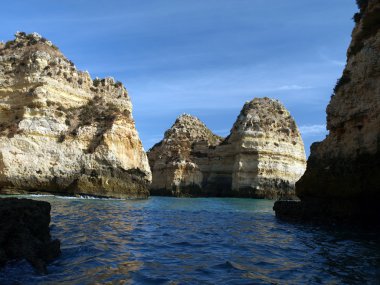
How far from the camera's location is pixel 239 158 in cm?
6381

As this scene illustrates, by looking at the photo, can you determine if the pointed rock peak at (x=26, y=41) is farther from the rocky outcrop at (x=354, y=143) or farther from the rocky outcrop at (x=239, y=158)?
the rocky outcrop at (x=354, y=143)

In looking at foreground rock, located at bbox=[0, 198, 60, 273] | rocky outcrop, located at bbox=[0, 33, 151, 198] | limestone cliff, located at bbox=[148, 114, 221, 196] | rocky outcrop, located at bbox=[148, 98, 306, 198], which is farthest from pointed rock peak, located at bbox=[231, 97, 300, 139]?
foreground rock, located at bbox=[0, 198, 60, 273]

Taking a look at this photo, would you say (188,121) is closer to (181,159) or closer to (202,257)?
(181,159)

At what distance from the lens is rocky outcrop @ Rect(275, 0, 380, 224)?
637 inches

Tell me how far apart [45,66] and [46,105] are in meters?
4.41

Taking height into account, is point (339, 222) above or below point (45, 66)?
below

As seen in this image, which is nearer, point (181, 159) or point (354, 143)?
point (354, 143)

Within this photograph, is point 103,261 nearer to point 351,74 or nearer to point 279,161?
point 351,74

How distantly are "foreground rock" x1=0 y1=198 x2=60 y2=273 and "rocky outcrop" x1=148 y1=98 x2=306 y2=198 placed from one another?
53.2 meters

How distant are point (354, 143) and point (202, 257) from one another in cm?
1037

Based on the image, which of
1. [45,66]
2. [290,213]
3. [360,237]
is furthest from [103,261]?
[45,66]

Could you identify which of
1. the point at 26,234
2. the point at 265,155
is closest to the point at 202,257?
the point at 26,234

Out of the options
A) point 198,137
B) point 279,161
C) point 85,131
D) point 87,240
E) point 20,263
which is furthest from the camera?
point 198,137

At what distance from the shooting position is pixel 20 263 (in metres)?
7.39
